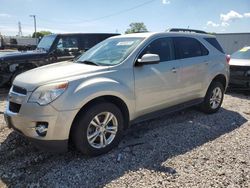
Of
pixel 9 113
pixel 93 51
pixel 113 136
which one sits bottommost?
pixel 113 136

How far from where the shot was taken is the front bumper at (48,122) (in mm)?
3457

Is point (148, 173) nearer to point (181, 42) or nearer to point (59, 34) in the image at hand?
point (181, 42)

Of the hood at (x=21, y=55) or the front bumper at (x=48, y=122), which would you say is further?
the hood at (x=21, y=55)

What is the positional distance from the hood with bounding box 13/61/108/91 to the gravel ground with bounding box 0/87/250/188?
1058 millimetres

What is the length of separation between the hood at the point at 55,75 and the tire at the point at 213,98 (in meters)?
2.77

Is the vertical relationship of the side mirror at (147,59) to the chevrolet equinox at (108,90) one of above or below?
above

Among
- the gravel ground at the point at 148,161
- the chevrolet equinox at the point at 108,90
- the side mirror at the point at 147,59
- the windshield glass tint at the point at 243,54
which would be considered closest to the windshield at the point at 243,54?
the windshield glass tint at the point at 243,54

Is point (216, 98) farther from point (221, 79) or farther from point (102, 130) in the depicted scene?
point (102, 130)

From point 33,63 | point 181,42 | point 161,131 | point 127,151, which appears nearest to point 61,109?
point 127,151

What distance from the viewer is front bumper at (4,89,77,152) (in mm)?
3457

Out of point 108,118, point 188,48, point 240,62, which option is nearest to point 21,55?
point 188,48

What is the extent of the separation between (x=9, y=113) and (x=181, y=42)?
3268 millimetres

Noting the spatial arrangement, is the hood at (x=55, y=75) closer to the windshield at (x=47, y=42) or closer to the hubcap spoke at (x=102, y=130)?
the hubcap spoke at (x=102, y=130)

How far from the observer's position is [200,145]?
14.6 ft
